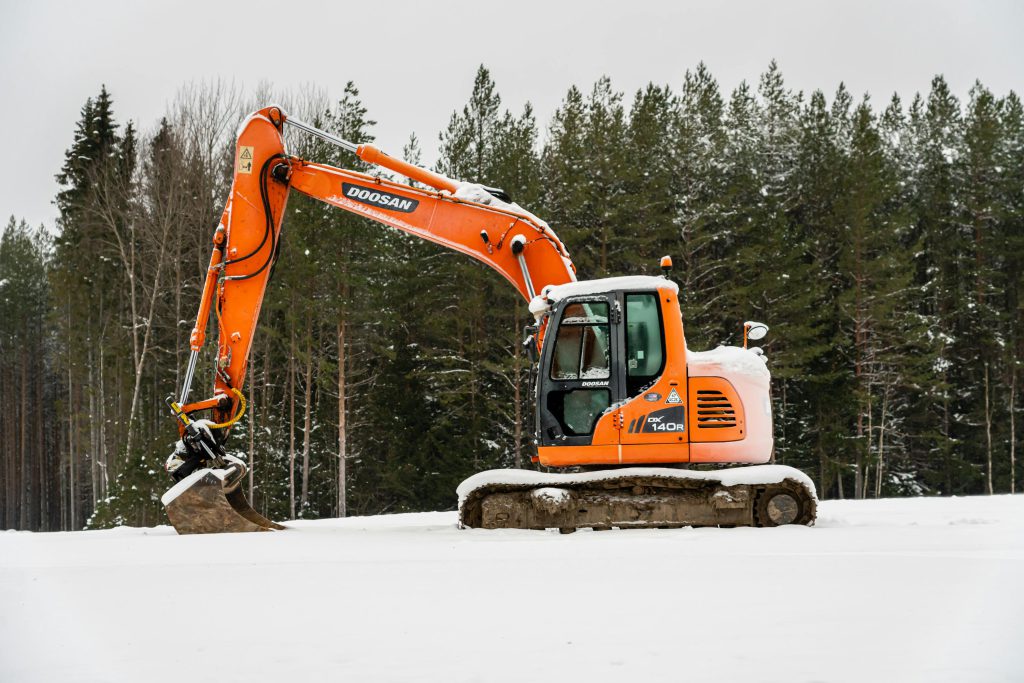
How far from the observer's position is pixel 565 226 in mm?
25828

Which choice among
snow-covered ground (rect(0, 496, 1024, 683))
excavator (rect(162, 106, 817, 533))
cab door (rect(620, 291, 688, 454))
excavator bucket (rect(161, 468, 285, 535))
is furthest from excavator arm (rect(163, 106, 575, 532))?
snow-covered ground (rect(0, 496, 1024, 683))

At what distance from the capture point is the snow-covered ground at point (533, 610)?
12.8ft

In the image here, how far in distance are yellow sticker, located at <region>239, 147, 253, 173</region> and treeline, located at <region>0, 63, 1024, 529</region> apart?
13452 mm

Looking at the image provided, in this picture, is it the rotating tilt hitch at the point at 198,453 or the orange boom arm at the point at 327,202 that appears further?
the orange boom arm at the point at 327,202

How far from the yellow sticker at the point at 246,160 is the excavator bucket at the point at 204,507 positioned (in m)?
3.40

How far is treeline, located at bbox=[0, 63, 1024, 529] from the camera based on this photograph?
2606cm

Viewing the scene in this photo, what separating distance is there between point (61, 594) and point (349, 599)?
1.83 m

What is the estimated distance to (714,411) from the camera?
921 centimetres

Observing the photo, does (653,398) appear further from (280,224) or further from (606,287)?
(280,224)

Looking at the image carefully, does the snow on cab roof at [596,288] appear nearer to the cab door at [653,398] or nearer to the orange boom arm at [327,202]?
the cab door at [653,398]

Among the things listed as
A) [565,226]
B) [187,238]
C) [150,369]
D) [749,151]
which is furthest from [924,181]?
[150,369]

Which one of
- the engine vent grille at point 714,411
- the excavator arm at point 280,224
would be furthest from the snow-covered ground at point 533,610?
the excavator arm at point 280,224

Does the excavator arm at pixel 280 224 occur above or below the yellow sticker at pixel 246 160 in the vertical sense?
below

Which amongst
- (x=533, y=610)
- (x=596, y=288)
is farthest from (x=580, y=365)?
(x=533, y=610)
